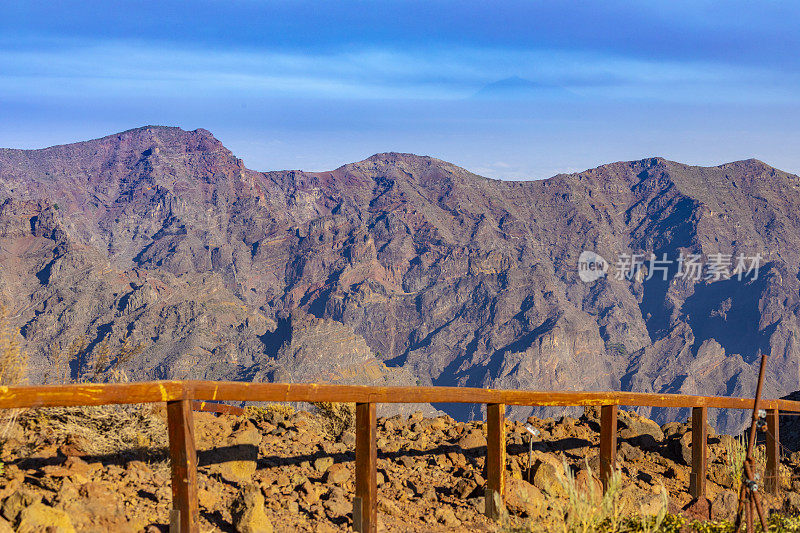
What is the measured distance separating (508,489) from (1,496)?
349 cm

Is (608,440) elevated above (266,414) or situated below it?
above

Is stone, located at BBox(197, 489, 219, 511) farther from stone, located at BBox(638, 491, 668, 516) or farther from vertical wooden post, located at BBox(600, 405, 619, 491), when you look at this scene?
vertical wooden post, located at BBox(600, 405, 619, 491)

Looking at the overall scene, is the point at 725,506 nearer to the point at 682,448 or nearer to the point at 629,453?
the point at 629,453

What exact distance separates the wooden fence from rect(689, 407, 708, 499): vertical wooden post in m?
0.48

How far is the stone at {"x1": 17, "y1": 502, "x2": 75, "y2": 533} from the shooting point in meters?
3.86

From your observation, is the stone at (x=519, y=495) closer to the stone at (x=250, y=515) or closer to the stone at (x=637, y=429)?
the stone at (x=250, y=515)

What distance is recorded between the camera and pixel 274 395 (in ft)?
14.9

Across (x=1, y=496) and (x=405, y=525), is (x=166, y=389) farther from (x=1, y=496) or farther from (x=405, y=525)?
(x=405, y=525)

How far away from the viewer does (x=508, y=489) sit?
578cm

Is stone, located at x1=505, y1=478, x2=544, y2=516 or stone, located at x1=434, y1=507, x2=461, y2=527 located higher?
stone, located at x1=505, y1=478, x2=544, y2=516

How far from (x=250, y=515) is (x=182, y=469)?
29.8 inches

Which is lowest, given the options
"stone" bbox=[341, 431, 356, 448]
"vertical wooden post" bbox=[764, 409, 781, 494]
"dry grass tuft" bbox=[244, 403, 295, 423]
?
"vertical wooden post" bbox=[764, 409, 781, 494]

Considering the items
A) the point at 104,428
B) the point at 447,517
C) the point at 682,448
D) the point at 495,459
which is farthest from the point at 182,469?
the point at 682,448

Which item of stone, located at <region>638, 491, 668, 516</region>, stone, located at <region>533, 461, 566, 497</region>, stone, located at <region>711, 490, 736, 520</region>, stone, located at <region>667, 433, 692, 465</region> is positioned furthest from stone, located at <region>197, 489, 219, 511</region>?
stone, located at <region>667, 433, 692, 465</region>
